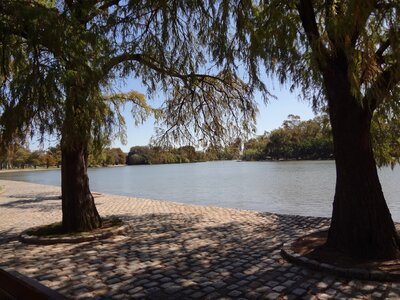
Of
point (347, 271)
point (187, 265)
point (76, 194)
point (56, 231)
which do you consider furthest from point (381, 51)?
point (56, 231)

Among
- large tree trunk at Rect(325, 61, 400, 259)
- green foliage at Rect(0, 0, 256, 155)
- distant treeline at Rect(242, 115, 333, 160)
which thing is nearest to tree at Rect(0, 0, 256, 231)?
green foliage at Rect(0, 0, 256, 155)

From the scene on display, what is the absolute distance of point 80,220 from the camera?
27.0 feet

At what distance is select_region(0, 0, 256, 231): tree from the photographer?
5566 millimetres

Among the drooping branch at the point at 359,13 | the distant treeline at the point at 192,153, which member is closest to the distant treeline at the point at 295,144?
the distant treeline at the point at 192,153

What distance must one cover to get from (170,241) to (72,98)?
3241mm

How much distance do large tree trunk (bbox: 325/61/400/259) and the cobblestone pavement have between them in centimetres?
100

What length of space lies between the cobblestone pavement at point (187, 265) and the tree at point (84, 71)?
1.53 meters

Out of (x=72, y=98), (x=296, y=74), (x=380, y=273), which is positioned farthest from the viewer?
(x=296, y=74)

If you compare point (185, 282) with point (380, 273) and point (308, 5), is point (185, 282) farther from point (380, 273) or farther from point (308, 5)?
point (308, 5)

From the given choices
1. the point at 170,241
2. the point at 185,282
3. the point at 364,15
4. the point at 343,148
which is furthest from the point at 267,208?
the point at 364,15

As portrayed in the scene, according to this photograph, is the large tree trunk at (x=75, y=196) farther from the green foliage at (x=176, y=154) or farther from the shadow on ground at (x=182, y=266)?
the green foliage at (x=176, y=154)

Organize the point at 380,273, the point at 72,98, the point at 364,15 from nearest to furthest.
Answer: the point at 364,15 < the point at 380,273 < the point at 72,98

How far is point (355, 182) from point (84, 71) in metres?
4.54

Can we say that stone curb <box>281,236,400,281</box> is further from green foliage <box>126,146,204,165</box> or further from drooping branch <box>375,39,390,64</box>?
green foliage <box>126,146,204,165</box>
